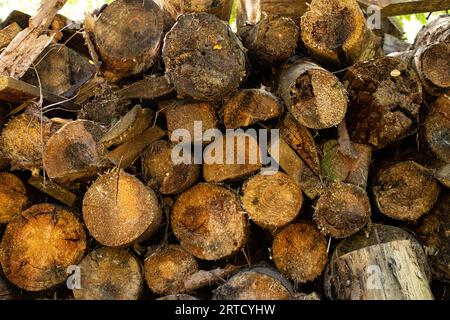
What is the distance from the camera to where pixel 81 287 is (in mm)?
2760

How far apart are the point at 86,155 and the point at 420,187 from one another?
6.14 ft

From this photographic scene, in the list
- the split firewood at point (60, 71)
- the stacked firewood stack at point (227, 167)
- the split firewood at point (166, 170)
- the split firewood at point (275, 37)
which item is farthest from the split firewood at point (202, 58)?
the split firewood at point (60, 71)

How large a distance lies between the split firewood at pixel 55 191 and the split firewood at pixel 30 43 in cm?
69

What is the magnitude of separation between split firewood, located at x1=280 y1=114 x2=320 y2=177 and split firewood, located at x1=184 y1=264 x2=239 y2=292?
72 cm

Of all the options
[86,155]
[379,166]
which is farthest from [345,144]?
[86,155]

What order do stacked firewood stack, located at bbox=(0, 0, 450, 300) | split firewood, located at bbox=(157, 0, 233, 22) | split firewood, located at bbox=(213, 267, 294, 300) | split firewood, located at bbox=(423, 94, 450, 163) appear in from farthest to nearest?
1. split firewood, located at bbox=(157, 0, 233, 22)
2. split firewood, located at bbox=(423, 94, 450, 163)
3. stacked firewood stack, located at bbox=(0, 0, 450, 300)
4. split firewood, located at bbox=(213, 267, 294, 300)

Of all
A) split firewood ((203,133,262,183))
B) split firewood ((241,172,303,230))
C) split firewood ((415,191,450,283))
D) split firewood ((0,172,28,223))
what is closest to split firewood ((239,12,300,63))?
split firewood ((203,133,262,183))

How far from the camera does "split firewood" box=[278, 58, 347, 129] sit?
8.46 feet

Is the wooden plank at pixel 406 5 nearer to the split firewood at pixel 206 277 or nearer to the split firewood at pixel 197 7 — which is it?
the split firewood at pixel 197 7

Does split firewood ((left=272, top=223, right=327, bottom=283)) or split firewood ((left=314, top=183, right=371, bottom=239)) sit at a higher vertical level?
split firewood ((left=314, top=183, right=371, bottom=239))

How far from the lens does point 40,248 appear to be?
2.86 m

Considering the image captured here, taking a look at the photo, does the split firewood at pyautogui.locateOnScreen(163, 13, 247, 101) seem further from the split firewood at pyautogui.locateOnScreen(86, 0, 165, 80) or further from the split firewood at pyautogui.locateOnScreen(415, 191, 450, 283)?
the split firewood at pyautogui.locateOnScreen(415, 191, 450, 283)
